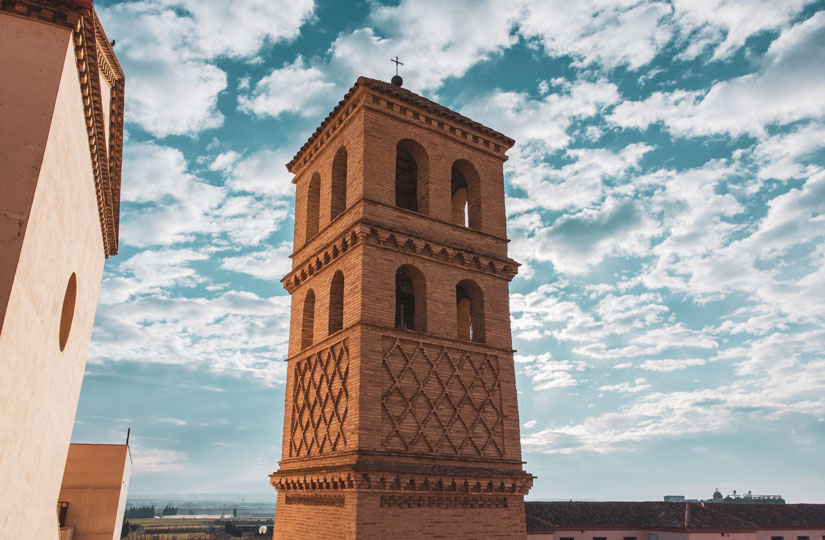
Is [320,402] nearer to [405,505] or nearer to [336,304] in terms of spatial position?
[336,304]

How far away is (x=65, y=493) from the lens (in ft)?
70.0

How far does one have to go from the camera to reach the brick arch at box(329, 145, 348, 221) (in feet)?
57.3

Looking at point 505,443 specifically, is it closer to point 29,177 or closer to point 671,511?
point 29,177

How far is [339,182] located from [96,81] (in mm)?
9447

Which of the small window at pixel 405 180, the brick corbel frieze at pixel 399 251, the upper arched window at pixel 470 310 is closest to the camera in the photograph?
the brick corbel frieze at pixel 399 251

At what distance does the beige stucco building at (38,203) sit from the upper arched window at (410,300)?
310 inches

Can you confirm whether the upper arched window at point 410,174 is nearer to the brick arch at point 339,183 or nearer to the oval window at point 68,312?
the brick arch at point 339,183

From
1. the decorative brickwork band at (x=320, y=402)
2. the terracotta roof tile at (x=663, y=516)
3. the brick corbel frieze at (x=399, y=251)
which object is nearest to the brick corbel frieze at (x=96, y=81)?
the brick corbel frieze at (x=399, y=251)

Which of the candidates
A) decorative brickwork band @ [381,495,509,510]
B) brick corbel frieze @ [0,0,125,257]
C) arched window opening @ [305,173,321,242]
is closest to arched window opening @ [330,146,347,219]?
arched window opening @ [305,173,321,242]

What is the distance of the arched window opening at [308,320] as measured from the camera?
17.5m

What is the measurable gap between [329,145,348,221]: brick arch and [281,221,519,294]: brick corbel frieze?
1.54 metres

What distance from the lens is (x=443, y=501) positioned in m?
14.0

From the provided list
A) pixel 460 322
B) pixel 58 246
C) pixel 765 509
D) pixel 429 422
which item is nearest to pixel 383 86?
pixel 460 322

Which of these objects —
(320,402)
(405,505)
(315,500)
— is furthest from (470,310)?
(315,500)
